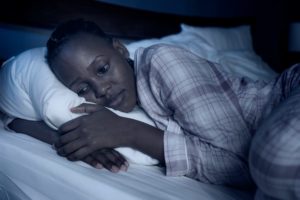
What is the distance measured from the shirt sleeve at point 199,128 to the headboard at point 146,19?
0.62 metres

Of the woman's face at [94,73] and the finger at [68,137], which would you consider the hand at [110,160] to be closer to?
the finger at [68,137]

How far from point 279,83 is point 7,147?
0.73 meters

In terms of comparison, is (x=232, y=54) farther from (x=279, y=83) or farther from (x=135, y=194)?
(x=135, y=194)

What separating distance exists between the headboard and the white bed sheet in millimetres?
553

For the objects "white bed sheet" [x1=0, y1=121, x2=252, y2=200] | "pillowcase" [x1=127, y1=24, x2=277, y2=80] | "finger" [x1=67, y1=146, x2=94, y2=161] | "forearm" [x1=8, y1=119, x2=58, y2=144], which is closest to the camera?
"white bed sheet" [x1=0, y1=121, x2=252, y2=200]

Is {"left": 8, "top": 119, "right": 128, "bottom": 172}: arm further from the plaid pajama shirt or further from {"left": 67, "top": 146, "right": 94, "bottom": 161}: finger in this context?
the plaid pajama shirt

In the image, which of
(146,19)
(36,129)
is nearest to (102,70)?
(36,129)

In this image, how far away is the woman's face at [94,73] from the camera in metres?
0.86

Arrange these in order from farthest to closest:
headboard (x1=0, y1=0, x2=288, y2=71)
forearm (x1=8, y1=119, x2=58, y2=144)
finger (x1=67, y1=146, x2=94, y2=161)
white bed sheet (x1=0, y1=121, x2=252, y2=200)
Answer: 1. headboard (x1=0, y1=0, x2=288, y2=71)
2. forearm (x1=8, y1=119, x2=58, y2=144)
3. finger (x1=67, y1=146, x2=94, y2=161)
4. white bed sheet (x1=0, y1=121, x2=252, y2=200)

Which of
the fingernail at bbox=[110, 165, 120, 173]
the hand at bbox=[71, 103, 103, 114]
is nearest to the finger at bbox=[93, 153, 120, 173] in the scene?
the fingernail at bbox=[110, 165, 120, 173]

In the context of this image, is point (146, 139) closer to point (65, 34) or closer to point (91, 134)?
point (91, 134)

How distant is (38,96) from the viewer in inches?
34.2

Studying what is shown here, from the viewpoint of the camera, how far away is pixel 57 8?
124 cm

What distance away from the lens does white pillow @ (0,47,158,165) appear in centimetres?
79
